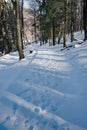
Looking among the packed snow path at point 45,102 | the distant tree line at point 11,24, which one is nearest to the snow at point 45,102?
the packed snow path at point 45,102

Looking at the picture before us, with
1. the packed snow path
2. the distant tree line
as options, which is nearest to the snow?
the packed snow path

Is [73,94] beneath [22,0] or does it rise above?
beneath

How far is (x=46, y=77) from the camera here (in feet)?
38.7

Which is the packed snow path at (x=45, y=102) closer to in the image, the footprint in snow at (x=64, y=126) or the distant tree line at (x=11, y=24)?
the footprint in snow at (x=64, y=126)

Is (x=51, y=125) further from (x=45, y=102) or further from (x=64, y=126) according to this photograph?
(x=45, y=102)

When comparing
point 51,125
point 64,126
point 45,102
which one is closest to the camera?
Result: point 64,126

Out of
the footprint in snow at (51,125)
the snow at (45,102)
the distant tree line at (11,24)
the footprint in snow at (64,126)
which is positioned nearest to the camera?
the footprint in snow at (64,126)

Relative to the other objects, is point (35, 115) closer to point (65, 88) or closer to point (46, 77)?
point (65, 88)

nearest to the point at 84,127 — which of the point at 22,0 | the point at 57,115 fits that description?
the point at 57,115

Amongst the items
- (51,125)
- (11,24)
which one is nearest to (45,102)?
(51,125)

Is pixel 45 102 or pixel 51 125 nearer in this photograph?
pixel 51 125

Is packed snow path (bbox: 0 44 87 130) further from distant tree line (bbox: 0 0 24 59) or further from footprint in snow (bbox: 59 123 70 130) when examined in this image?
distant tree line (bbox: 0 0 24 59)

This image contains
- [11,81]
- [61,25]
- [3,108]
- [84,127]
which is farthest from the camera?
[61,25]

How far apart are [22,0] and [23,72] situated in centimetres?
2333
